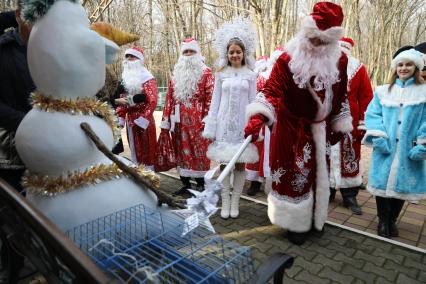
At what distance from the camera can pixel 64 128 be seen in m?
1.53

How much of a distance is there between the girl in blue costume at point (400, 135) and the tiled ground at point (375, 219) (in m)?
0.35

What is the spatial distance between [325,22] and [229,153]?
167 cm

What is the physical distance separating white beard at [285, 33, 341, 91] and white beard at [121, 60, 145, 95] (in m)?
2.60

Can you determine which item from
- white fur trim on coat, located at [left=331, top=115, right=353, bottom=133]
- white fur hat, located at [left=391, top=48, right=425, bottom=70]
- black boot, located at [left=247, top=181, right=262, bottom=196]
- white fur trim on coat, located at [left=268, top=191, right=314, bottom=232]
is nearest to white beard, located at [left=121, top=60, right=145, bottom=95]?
black boot, located at [left=247, top=181, right=262, bottom=196]

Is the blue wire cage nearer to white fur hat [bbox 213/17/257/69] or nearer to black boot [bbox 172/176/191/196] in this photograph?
white fur hat [bbox 213/17/257/69]

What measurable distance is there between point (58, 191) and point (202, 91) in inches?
112

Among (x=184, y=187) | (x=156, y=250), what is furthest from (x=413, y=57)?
(x=184, y=187)

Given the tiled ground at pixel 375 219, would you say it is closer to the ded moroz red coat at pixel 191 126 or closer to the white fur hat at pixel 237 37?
the ded moroz red coat at pixel 191 126

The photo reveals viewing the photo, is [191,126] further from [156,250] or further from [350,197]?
[156,250]

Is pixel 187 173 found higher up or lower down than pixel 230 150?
lower down

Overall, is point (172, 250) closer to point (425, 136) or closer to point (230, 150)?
point (230, 150)

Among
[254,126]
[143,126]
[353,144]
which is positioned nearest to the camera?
[254,126]

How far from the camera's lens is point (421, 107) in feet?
9.30

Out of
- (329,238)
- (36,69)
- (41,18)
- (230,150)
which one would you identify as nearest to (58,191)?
(36,69)
